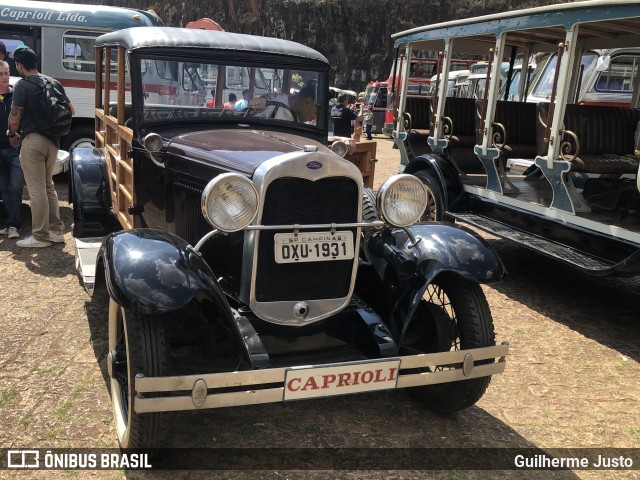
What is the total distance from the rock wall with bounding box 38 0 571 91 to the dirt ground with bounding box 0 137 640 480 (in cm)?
3302

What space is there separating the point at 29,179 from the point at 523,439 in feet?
15.9

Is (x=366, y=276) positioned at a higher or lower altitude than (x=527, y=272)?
higher

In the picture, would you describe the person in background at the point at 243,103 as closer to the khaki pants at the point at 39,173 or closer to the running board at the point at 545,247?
the khaki pants at the point at 39,173

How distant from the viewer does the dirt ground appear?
2.90 metres

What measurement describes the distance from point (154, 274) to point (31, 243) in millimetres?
3831

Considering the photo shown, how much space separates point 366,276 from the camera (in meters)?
3.42

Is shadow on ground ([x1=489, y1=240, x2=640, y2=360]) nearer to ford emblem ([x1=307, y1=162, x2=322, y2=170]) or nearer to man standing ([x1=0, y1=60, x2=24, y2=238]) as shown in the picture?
ford emblem ([x1=307, y1=162, x2=322, y2=170])

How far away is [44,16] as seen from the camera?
9016mm

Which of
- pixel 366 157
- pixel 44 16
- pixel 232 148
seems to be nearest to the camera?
pixel 232 148

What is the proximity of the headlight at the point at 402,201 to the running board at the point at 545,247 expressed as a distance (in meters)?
2.17

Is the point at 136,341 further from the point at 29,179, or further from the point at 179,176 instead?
the point at 29,179

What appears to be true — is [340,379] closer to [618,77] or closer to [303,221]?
[303,221]

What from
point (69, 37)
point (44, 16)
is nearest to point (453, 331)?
point (69, 37)

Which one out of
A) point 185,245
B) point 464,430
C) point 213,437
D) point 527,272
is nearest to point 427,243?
point 464,430
